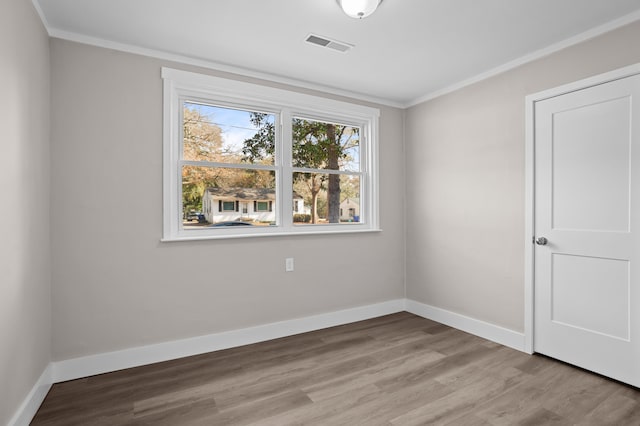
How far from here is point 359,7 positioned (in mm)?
2139

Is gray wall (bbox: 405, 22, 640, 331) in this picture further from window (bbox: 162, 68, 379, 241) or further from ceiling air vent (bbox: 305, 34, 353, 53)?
ceiling air vent (bbox: 305, 34, 353, 53)

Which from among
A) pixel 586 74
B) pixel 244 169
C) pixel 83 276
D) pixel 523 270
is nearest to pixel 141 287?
pixel 83 276

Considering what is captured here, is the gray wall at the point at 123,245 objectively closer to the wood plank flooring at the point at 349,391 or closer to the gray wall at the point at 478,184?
the wood plank flooring at the point at 349,391

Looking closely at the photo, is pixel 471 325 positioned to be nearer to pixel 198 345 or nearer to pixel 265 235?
pixel 265 235

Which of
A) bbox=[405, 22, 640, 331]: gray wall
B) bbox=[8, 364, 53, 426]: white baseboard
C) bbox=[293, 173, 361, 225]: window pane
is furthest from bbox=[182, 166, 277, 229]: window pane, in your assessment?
bbox=[405, 22, 640, 331]: gray wall

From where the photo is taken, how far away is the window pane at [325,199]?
11.9 feet

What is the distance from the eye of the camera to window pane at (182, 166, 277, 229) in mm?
3045

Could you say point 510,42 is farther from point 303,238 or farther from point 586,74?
point 303,238

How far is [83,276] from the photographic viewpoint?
2566 mm

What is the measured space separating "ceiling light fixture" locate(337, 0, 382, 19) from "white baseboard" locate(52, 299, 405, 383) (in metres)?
2.64

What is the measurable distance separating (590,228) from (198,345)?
319 cm

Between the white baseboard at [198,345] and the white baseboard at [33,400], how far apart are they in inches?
4.4

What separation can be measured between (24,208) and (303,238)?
7.09 feet

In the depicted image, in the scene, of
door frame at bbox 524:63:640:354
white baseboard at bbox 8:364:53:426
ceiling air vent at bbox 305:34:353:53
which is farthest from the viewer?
door frame at bbox 524:63:640:354
